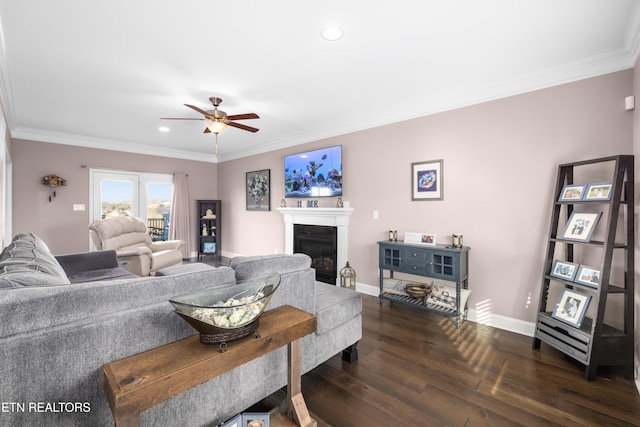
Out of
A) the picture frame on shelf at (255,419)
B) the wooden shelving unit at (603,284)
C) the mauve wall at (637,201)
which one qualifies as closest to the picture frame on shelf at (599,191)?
the wooden shelving unit at (603,284)

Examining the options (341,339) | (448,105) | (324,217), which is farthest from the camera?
(324,217)

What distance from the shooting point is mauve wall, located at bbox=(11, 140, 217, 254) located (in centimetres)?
464

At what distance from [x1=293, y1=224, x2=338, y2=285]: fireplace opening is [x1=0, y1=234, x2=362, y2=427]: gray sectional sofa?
109 inches

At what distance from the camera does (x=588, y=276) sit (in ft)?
7.29

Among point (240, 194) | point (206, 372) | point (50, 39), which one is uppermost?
point (50, 39)

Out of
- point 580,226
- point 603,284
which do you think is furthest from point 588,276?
point 580,226

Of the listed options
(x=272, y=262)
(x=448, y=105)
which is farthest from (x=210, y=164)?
(x=272, y=262)

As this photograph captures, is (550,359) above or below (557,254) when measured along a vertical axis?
below

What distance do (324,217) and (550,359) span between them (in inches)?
120

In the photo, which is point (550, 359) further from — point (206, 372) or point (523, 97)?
point (206, 372)

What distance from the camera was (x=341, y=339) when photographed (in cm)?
214

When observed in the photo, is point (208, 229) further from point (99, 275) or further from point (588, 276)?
point (588, 276)

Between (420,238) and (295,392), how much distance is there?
238 cm

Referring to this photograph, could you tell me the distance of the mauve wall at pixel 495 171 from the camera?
8.31 ft
